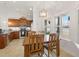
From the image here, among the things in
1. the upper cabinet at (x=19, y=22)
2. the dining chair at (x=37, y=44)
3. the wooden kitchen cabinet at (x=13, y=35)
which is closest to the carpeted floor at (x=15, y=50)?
the wooden kitchen cabinet at (x=13, y=35)

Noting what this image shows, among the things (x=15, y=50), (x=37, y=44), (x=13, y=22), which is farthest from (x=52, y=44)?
(x=13, y=22)

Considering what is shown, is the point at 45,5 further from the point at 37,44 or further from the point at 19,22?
the point at 37,44

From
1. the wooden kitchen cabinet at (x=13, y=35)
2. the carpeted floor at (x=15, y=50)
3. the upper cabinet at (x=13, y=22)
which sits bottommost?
the carpeted floor at (x=15, y=50)

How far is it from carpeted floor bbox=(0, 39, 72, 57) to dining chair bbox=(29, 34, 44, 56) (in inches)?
7.0

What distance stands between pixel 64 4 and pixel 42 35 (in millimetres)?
678

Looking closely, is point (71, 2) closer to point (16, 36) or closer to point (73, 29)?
point (73, 29)

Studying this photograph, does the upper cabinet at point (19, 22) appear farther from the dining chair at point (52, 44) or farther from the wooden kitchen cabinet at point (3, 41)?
the dining chair at point (52, 44)

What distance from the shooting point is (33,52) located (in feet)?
6.47

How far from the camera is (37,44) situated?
1.97 metres

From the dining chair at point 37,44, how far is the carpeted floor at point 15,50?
18 cm

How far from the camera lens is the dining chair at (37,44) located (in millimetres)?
1952

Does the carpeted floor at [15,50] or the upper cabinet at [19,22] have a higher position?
the upper cabinet at [19,22]

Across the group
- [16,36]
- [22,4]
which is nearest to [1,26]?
[16,36]

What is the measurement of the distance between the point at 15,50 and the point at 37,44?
400 mm
